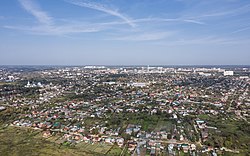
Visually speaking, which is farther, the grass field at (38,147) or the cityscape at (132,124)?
the cityscape at (132,124)

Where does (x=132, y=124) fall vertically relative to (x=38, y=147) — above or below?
above

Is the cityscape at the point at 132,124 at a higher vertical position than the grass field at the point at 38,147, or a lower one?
higher

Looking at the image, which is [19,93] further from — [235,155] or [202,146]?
[235,155]

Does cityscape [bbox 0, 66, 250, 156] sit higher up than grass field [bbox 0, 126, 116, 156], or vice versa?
cityscape [bbox 0, 66, 250, 156]

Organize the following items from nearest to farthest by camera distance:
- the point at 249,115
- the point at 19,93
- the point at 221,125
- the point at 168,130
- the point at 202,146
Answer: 1. the point at 202,146
2. the point at 168,130
3. the point at 221,125
4. the point at 249,115
5. the point at 19,93

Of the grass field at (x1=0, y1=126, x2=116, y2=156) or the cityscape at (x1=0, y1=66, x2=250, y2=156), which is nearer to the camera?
the grass field at (x1=0, y1=126, x2=116, y2=156)

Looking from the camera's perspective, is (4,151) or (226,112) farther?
(226,112)

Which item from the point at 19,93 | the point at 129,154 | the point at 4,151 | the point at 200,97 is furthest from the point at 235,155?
the point at 19,93

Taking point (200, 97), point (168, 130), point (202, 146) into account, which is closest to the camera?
point (202, 146)

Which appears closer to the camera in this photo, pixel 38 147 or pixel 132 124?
pixel 38 147

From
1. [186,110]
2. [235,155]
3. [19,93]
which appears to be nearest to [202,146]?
[235,155]
